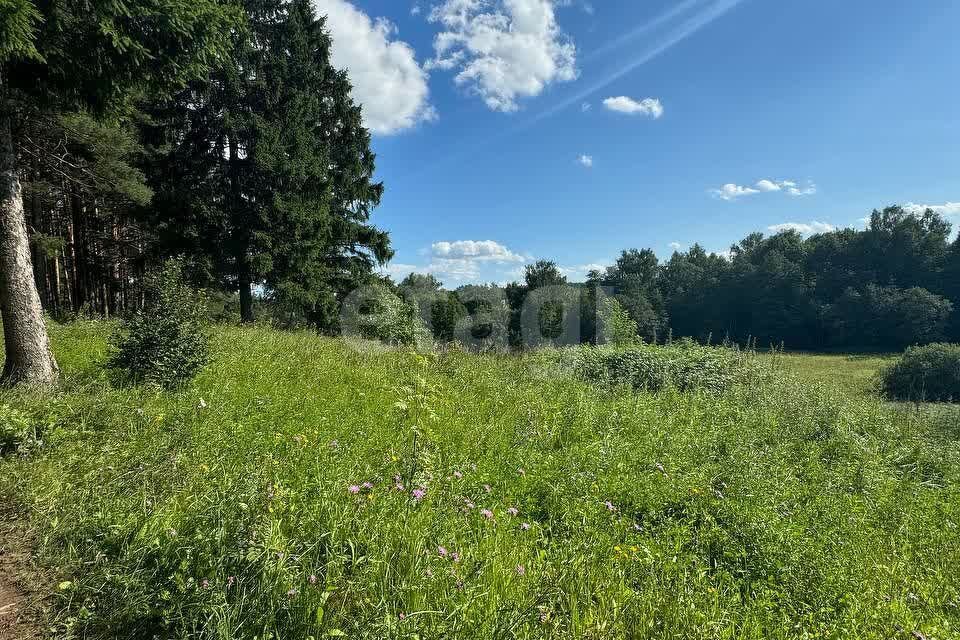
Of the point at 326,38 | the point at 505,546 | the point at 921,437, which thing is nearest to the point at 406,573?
Answer: the point at 505,546

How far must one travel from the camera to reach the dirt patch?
1.88m

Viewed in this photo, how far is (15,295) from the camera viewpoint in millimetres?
4746

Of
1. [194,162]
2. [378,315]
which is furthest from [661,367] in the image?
[194,162]

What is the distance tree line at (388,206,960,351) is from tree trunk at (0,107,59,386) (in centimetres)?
2858

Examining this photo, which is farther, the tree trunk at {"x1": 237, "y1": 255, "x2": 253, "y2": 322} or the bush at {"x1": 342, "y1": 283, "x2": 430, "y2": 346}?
the bush at {"x1": 342, "y1": 283, "x2": 430, "y2": 346}

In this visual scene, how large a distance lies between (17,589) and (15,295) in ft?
14.2

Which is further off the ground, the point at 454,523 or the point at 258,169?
the point at 258,169

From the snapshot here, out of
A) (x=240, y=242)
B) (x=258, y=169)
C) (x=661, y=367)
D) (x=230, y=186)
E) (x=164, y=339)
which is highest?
(x=258, y=169)

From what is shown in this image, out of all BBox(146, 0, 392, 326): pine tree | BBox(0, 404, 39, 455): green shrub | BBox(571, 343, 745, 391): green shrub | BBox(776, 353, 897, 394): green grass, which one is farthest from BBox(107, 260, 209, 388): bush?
BBox(776, 353, 897, 394): green grass

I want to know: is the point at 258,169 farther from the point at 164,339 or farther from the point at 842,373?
the point at 842,373

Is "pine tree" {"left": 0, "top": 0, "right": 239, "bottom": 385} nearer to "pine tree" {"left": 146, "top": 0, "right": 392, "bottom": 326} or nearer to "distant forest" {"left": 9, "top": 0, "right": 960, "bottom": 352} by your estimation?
"distant forest" {"left": 9, "top": 0, "right": 960, "bottom": 352}

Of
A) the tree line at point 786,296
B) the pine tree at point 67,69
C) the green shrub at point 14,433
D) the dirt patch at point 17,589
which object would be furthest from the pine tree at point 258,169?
the tree line at point 786,296

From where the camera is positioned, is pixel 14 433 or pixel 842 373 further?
pixel 842 373

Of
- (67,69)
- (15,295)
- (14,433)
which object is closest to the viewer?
(14,433)
